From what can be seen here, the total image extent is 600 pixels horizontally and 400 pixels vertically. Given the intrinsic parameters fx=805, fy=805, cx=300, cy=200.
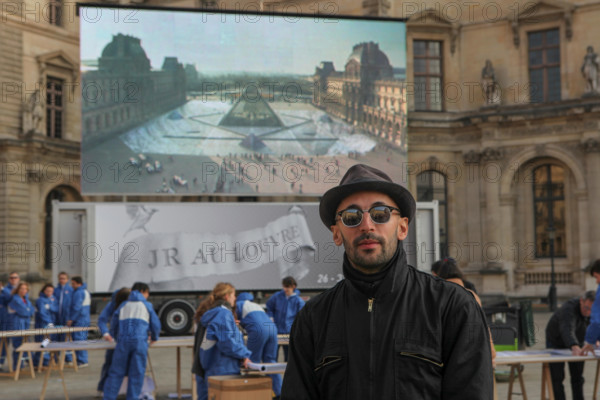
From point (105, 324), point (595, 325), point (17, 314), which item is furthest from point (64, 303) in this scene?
point (595, 325)

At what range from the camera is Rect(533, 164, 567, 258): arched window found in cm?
3238

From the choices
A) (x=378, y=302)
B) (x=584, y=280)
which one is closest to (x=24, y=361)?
A: (x=378, y=302)

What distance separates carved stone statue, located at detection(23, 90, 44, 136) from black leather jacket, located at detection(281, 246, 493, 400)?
1296 inches

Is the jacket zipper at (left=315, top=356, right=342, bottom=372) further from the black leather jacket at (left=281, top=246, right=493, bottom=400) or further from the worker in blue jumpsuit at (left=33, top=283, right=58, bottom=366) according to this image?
the worker in blue jumpsuit at (left=33, top=283, right=58, bottom=366)

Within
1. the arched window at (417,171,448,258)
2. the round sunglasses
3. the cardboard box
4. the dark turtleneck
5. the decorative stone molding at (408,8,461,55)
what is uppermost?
the decorative stone molding at (408,8,461,55)

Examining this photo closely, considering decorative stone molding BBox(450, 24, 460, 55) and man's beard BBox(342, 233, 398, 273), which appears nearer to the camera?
man's beard BBox(342, 233, 398, 273)

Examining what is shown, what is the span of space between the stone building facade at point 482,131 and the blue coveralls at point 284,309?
18209 millimetres

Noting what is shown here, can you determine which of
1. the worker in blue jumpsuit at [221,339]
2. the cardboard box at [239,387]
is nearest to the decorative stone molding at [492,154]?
the worker in blue jumpsuit at [221,339]

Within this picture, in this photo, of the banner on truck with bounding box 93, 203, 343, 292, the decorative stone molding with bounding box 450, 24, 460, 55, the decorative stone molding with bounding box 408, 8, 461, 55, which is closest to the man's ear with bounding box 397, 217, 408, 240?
the banner on truck with bounding box 93, 203, 343, 292

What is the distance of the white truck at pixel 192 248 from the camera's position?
21938 mm

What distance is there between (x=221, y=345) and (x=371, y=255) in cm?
621

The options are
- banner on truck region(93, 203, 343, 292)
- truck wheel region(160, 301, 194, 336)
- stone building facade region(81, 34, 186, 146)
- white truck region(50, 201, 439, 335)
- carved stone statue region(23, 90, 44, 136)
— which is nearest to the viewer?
white truck region(50, 201, 439, 335)

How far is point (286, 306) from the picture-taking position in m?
13.5

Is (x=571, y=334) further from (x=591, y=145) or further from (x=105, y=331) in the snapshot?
(x=591, y=145)
